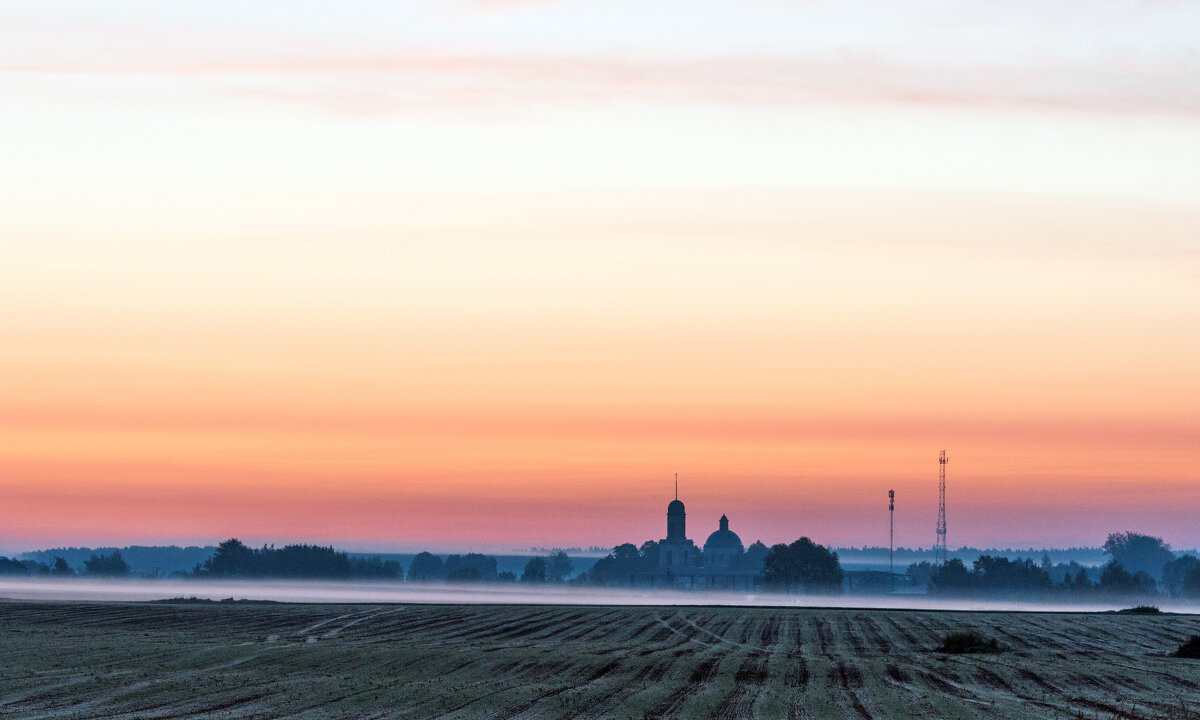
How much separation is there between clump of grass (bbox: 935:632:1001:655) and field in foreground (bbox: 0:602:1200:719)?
1.31 meters

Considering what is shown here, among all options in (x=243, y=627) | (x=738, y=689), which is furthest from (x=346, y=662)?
(x=243, y=627)

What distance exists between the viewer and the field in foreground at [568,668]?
52375 mm

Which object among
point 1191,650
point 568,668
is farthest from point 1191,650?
point 568,668

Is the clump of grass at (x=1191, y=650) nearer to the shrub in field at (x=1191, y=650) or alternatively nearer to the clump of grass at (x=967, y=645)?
the shrub in field at (x=1191, y=650)

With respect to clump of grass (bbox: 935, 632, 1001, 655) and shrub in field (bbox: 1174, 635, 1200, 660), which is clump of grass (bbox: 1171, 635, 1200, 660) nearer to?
shrub in field (bbox: 1174, 635, 1200, 660)

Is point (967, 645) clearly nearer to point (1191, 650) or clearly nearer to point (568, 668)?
point (1191, 650)

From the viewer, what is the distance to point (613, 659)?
73.1 metres

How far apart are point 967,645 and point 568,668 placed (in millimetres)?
29365

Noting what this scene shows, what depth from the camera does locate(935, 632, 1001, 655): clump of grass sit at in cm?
8456

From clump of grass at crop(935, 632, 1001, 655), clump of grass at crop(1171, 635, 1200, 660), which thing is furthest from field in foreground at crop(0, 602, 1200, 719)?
clump of grass at crop(1171, 635, 1200, 660)

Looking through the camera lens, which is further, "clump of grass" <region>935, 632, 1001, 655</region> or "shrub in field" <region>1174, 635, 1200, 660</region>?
"clump of grass" <region>935, 632, 1001, 655</region>

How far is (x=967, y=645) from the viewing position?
85.7 m

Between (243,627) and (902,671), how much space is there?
5127 centimetres

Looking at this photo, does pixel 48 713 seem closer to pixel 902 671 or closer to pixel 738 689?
pixel 738 689
